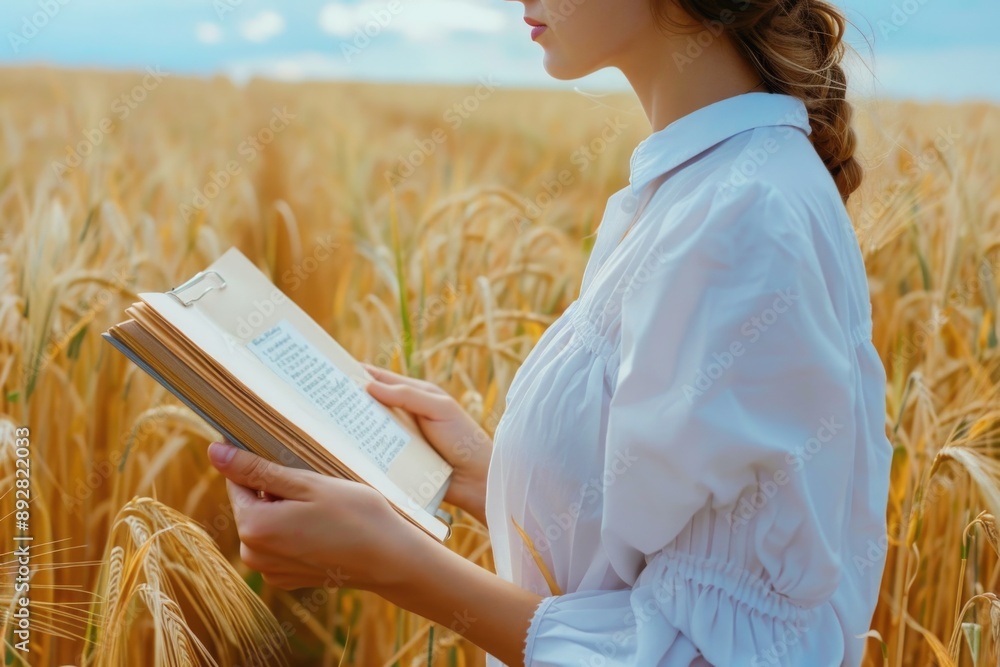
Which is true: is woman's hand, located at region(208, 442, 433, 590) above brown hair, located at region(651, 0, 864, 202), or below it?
below

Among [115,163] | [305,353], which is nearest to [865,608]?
[305,353]

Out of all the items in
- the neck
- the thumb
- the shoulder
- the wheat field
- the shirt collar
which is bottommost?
the wheat field

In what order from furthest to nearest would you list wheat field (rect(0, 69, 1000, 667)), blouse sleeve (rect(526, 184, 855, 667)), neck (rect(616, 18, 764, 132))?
wheat field (rect(0, 69, 1000, 667)) < neck (rect(616, 18, 764, 132)) < blouse sleeve (rect(526, 184, 855, 667))

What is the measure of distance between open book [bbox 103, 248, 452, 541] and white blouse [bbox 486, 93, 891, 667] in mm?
141

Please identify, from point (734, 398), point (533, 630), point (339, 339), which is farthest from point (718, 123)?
point (339, 339)

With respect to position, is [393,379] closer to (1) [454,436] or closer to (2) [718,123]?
(1) [454,436]

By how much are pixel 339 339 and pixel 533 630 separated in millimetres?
879

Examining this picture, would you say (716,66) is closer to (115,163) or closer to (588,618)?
(588,618)

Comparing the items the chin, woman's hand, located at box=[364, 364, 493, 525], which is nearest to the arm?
woman's hand, located at box=[364, 364, 493, 525]

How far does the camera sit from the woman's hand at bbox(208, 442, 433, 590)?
23.8 inches

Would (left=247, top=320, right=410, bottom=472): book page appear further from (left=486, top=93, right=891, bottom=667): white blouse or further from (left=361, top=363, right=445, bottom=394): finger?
(left=486, top=93, right=891, bottom=667): white blouse

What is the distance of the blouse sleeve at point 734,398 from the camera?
1.74ft

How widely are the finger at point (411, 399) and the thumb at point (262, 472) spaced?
0.85ft

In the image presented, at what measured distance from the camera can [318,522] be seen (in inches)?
23.8
